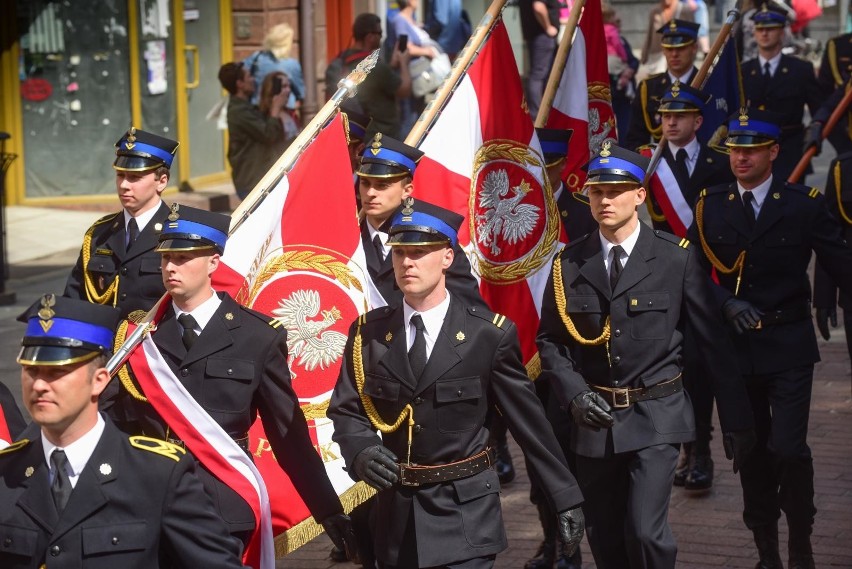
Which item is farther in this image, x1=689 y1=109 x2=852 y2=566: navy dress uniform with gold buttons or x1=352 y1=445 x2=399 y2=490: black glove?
x1=689 y1=109 x2=852 y2=566: navy dress uniform with gold buttons

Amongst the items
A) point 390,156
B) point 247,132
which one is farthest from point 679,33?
point 247,132

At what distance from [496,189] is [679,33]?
9.65 feet

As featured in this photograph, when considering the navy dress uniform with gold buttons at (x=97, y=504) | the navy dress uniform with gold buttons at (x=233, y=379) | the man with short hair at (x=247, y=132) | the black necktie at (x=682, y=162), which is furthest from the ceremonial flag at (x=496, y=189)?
the man with short hair at (x=247, y=132)

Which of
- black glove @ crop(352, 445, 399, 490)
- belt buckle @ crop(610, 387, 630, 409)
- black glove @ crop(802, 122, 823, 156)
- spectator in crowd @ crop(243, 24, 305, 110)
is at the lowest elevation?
spectator in crowd @ crop(243, 24, 305, 110)

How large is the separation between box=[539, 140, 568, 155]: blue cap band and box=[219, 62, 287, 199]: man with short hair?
16.4 feet

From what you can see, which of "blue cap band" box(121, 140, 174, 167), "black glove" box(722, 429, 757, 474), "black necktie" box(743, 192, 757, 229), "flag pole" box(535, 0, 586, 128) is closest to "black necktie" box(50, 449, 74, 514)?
"blue cap band" box(121, 140, 174, 167)

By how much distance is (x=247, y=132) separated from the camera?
14.0 meters

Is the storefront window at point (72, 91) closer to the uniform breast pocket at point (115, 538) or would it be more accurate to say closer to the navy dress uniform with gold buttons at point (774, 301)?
the navy dress uniform with gold buttons at point (774, 301)

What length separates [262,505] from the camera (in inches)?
231

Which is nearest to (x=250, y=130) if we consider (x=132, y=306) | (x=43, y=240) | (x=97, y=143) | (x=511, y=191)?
(x=43, y=240)

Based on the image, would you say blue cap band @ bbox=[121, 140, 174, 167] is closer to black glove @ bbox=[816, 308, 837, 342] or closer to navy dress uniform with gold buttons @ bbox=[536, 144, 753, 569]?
navy dress uniform with gold buttons @ bbox=[536, 144, 753, 569]

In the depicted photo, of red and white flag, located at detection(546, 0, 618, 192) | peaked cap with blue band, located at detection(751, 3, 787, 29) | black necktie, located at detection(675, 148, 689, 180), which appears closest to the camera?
black necktie, located at detection(675, 148, 689, 180)

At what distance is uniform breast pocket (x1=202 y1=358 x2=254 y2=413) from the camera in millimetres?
5961

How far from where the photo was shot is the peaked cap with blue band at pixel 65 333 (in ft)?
14.9
